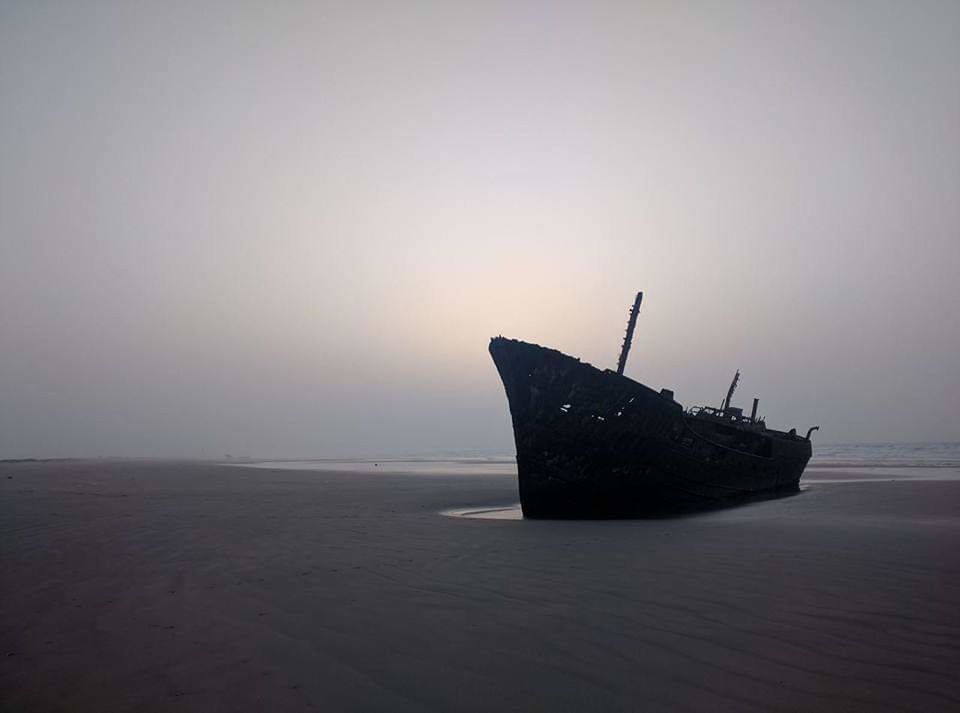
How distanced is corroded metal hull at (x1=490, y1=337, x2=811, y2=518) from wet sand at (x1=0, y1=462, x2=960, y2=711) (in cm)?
303

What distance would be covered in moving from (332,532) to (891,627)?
7.13 metres

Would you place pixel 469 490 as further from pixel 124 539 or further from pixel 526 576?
pixel 526 576

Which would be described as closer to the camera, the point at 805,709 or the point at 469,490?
the point at 805,709

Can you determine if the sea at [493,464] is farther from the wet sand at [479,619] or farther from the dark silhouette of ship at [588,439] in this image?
the wet sand at [479,619]

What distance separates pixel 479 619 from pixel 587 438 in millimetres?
8089

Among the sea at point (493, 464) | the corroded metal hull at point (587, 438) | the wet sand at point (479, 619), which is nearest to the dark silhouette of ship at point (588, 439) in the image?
the corroded metal hull at point (587, 438)

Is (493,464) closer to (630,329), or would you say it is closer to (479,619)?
(630,329)

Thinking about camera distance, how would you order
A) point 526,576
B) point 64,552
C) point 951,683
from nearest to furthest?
1. point 951,683
2. point 526,576
3. point 64,552

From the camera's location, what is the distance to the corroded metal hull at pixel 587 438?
12430mm

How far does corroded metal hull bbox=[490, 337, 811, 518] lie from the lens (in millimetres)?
12430

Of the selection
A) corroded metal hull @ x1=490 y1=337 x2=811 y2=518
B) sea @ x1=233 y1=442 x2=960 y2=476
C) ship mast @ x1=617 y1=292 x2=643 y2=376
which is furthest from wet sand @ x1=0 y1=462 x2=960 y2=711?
sea @ x1=233 y1=442 x2=960 y2=476

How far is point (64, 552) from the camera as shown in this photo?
7.45m

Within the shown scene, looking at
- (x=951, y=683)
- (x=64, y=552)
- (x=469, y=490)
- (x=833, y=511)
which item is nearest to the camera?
(x=951, y=683)

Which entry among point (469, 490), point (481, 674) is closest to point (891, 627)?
point (481, 674)
